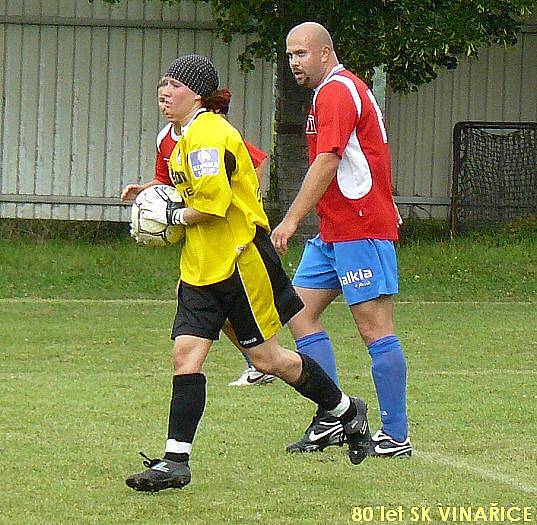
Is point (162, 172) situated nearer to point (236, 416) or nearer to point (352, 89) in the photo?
point (236, 416)

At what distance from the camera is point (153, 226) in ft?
20.4

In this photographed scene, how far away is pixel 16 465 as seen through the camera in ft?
→ 20.9

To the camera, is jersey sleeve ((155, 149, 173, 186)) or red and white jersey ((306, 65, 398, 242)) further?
jersey sleeve ((155, 149, 173, 186))

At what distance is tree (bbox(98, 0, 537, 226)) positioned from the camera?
15203mm

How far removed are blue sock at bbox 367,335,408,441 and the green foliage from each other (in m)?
8.80

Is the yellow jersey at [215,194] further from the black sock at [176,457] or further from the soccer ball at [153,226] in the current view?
the black sock at [176,457]

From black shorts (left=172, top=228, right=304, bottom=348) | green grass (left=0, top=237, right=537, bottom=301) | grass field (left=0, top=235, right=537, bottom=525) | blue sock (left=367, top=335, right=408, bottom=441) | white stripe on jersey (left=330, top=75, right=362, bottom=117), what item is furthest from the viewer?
green grass (left=0, top=237, right=537, bottom=301)

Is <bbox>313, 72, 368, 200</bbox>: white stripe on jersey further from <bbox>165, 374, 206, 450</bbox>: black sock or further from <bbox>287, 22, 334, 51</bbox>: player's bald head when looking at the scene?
<bbox>165, 374, 206, 450</bbox>: black sock

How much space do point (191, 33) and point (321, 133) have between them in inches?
461

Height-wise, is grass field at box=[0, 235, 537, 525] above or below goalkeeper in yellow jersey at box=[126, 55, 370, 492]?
below

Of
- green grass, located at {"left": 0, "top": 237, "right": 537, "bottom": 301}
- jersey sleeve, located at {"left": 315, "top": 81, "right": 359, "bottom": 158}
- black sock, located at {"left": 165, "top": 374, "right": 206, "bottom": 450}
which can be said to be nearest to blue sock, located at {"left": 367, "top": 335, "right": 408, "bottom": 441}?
jersey sleeve, located at {"left": 315, "top": 81, "right": 359, "bottom": 158}

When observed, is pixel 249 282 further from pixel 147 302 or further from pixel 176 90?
pixel 147 302

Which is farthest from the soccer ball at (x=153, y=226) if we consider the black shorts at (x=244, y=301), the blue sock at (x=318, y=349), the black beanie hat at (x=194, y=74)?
the blue sock at (x=318, y=349)

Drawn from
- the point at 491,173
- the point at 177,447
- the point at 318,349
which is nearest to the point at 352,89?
the point at 318,349
